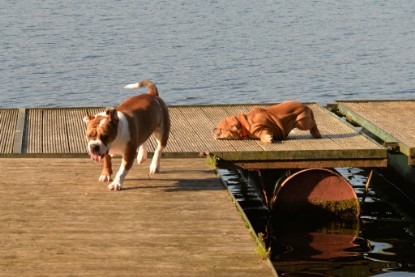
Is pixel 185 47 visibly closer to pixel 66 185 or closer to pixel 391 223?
pixel 391 223

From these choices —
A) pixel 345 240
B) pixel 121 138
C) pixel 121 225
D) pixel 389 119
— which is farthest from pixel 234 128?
pixel 121 225

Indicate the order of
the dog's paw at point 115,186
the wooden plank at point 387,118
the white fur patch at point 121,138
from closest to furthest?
the white fur patch at point 121,138, the dog's paw at point 115,186, the wooden plank at point 387,118

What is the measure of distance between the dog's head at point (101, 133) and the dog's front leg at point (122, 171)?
1.55ft

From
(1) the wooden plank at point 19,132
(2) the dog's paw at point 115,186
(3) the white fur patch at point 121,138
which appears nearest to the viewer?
(3) the white fur patch at point 121,138

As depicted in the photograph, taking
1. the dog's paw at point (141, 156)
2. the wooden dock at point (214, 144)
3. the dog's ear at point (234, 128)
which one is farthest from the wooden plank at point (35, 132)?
the dog's ear at point (234, 128)

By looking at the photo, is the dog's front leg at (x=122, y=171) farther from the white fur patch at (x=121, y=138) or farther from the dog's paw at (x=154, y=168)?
the dog's paw at (x=154, y=168)

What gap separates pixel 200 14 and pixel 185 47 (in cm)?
890

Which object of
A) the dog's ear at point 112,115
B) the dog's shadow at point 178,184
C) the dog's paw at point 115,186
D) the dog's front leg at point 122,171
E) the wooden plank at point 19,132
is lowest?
the wooden plank at point 19,132

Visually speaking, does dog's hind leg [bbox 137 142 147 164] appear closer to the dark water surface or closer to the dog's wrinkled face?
the dog's wrinkled face

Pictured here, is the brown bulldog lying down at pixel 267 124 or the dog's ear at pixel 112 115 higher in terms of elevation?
the dog's ear at pixel 112 115

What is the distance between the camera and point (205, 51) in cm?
3531

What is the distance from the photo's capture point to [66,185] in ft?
40.6

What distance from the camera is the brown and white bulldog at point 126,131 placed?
1132 cm

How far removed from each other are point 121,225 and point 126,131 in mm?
1286
